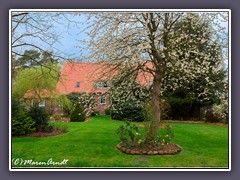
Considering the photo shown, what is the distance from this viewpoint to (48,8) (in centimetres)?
530

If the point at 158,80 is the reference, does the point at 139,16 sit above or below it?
above

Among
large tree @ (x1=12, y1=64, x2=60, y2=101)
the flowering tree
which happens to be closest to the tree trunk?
the flowering tree

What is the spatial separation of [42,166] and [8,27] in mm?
3029

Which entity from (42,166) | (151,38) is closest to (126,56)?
(151,38)

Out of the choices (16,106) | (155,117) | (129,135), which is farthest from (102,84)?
(16,106)

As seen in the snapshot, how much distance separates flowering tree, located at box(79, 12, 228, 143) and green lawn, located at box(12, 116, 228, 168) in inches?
38.3

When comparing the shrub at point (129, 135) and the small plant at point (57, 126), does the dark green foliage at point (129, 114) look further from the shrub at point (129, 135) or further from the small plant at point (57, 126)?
the shrub at point (129, 135)

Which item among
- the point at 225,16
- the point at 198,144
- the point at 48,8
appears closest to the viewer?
the point at 48,8

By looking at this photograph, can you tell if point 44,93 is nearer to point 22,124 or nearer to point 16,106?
point 22,124

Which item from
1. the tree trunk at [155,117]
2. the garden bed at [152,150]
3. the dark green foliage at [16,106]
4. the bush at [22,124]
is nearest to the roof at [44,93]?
the dark green foliage at [16,106]

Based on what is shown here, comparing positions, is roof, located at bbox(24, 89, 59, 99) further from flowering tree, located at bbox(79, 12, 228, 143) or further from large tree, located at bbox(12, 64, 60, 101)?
flowering tree, located at bbox(79, 12, 228, 143)

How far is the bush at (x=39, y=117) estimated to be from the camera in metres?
9.56

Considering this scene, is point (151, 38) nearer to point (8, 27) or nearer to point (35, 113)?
point (8, 27)

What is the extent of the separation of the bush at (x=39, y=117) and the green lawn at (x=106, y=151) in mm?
942
